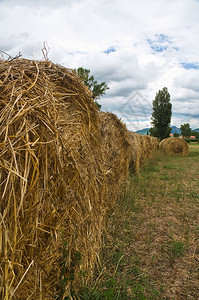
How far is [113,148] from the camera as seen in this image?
17.3 feet

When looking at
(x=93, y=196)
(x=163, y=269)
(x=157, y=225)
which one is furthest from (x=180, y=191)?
(x=93, y=196)

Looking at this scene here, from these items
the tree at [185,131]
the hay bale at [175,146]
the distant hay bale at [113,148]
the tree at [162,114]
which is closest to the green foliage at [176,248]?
the distant hay bale at [113,148]

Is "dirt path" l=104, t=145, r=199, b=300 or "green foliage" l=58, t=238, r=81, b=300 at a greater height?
"green foliage" l=58, t=238, r=81, b=300

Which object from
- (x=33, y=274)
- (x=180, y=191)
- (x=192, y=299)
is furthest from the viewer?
(x=180, y=191)

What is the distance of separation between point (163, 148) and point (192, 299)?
1702cm

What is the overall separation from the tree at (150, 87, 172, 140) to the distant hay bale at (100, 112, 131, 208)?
37485 mm

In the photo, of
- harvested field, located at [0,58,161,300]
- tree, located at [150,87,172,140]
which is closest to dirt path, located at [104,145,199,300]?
harvested field, located at [0,58,161,300]

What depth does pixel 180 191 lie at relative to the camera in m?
6.06

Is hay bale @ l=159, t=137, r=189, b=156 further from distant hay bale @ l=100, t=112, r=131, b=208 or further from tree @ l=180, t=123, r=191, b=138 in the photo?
tree @ l=180, t=123, r=191, b=138

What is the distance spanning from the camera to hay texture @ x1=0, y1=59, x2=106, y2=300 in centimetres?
121

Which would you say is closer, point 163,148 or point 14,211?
point 14,211

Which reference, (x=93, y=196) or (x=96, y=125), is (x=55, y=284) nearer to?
(x=93, y=196)

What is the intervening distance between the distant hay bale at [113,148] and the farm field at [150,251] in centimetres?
36

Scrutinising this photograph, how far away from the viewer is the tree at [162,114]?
42.1 metres
